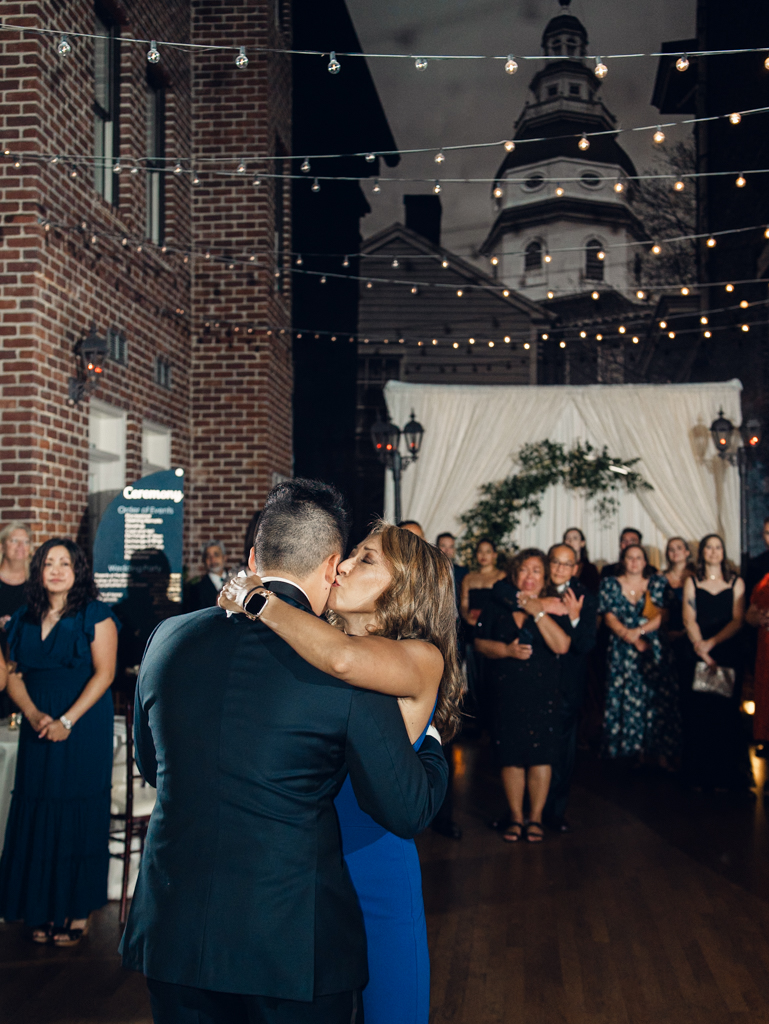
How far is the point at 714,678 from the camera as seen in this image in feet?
18.8

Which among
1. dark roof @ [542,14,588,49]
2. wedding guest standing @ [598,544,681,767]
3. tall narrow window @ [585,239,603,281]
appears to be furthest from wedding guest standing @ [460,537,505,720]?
tall narrow window @ [585,239,603,281]

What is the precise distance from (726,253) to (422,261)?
4858 millimetres

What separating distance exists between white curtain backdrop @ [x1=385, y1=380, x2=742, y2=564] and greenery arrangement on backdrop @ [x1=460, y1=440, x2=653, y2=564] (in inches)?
4.6

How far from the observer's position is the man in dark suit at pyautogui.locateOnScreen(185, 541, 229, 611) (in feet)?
22.6

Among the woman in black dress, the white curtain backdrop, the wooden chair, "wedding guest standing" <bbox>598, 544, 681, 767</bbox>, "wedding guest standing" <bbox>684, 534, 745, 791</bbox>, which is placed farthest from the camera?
the white curtain backdrop

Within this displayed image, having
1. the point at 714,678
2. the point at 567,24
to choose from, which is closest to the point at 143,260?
the point at 714,678

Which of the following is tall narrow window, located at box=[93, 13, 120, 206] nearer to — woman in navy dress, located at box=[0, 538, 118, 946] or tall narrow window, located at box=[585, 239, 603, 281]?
woman in navy dress, located at box=[0, 538, 118, 946]

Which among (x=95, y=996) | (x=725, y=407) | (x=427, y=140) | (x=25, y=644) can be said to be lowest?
(x=95, y=996)

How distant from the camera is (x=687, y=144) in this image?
46.6 ft

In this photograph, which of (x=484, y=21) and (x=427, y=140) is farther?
(x=427, y=140)

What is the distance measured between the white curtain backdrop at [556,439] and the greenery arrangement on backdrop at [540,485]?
0.38ft

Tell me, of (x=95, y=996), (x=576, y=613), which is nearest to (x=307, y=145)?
(x=576, y=613)

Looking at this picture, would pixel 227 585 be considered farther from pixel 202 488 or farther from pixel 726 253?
pixel 726 253

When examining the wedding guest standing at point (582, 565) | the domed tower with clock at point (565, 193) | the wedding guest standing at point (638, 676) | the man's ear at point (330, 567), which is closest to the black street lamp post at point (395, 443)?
the wedding guest standing at point (582, 565)
